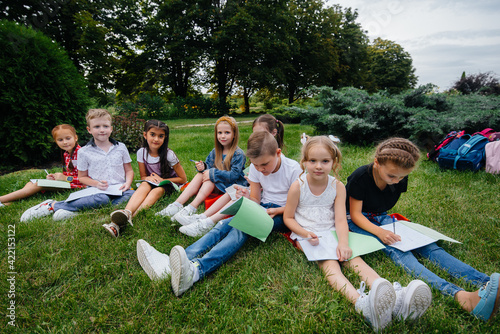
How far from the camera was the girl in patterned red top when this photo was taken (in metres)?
3.43

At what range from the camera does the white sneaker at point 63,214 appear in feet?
9.12

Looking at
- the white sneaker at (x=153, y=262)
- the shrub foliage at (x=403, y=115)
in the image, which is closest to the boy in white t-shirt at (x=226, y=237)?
the white sneaker at (x=153, y=262)

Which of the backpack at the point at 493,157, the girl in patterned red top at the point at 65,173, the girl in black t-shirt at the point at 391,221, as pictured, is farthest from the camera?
the backpack at the point at 493,157

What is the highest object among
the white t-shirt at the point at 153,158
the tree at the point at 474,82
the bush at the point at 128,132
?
the tree at the point at 474,82

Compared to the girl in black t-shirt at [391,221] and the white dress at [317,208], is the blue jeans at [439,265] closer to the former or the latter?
the girl in black t-shirt at [391,221]

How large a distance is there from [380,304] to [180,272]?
117cm

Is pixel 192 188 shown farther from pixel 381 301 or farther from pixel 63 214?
pixel 381 301

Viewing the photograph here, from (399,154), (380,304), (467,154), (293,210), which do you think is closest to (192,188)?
(293,210)

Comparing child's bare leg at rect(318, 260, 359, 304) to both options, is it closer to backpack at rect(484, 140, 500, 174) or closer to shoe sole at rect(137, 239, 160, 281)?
shoe sole at rect(137, 239, 160, 281)

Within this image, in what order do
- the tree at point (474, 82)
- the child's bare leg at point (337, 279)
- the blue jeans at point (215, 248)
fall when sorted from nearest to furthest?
the child's bare leg at point (337, 279) → the blue jeans at point (215, 248) → the tree at point (474, 82)

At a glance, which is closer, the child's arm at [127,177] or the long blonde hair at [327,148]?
the long blonde hair at [327,148]

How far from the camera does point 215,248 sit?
2.00m

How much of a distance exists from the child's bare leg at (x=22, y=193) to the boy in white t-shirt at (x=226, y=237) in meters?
2.62

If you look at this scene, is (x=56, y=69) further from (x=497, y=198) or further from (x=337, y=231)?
(x=497, y=198)
